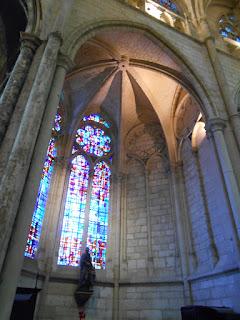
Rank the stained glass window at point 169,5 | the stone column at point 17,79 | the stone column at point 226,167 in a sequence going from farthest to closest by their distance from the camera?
the stained glass window at point 169,5, the stone column at point 226,167, the stone column at point 17,79

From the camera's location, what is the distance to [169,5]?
1151 cm

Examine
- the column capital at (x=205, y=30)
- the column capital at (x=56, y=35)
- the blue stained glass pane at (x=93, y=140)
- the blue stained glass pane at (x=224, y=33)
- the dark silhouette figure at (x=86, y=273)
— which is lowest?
the dark silhouette figure at (x=86, y=273)

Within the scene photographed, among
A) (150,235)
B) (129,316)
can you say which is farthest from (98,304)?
(150,235)

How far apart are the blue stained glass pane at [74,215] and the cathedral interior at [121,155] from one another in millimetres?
40

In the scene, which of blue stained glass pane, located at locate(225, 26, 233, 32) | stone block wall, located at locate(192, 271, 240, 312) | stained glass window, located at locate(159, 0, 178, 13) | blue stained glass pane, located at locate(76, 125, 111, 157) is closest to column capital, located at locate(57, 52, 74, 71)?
blue stained glass pane, located at locate(76, 125, 111, 157)

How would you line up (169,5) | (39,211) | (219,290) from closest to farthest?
(219,290) < (39,211) < (169,5)

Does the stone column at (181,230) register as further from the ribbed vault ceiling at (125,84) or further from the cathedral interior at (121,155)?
the ribbed vault ceiling at (125,84)

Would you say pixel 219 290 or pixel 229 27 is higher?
pixel 229 27

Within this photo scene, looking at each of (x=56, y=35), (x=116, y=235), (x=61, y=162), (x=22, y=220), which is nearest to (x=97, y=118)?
(x=61, y=162)

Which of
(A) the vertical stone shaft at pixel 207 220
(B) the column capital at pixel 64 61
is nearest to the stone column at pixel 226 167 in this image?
(A) the vertical stone shaft at pixel 207 220

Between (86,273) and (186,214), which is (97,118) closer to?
(186,214)

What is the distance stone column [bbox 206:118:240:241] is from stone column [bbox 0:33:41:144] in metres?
4.93

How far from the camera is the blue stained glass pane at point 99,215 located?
29.5ft

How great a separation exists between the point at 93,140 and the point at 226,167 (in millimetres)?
6169
